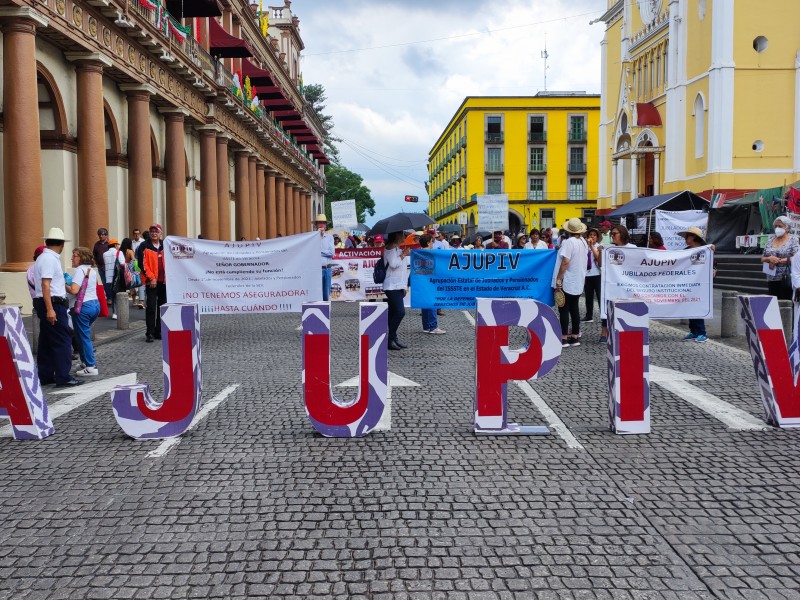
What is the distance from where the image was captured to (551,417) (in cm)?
702

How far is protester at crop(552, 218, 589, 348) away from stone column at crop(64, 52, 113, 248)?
39.5 ft

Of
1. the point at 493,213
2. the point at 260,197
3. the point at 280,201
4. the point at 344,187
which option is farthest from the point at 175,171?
the point at 344,187

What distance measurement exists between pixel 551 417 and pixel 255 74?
35.6 meters

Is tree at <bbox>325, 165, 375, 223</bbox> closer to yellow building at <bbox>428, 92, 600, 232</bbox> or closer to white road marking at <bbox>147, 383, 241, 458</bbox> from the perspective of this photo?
yellow building at <bbox>428, 92, 600, 232</bbox>

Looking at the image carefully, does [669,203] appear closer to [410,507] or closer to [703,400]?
[703,400]

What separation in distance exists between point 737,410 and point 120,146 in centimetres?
2012

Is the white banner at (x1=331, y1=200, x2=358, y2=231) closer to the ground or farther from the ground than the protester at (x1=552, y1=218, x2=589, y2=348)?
farther from the ground

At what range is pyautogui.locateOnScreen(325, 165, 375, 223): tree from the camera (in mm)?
103250

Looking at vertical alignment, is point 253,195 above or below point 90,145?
above

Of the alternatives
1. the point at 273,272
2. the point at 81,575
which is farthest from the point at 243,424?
the point at 273,272

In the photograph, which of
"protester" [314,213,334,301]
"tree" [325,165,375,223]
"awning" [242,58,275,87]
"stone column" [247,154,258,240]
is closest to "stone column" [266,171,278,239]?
"stone column" [247,154,258,240]

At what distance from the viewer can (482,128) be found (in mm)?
83438

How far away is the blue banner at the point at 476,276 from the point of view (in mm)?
11664

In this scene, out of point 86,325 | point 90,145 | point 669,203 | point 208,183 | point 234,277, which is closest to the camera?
point 86,325
